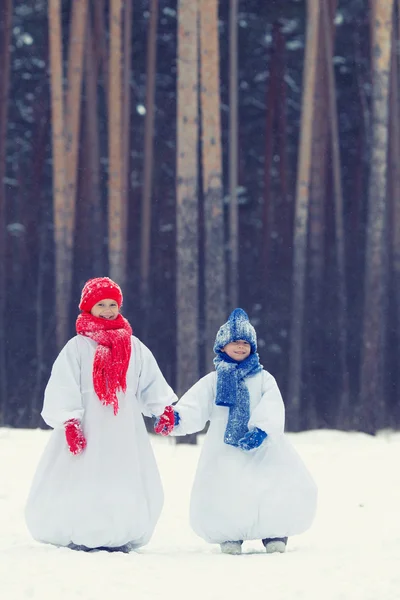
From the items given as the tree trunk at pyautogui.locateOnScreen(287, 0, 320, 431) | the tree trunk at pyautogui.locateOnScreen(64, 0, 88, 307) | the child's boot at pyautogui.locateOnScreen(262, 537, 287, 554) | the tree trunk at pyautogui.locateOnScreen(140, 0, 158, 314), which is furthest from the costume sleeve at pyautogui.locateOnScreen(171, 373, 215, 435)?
the tree trunk at pyautogui.locateOnScreen(140, 0, 158, 314)

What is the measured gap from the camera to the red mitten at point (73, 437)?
231 inches

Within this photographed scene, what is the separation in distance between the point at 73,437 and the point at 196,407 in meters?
0.76

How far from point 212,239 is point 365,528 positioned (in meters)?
5.43

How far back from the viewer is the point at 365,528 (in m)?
7.79

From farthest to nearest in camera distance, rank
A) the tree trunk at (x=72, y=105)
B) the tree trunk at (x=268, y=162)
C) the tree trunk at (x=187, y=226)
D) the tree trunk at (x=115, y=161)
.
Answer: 1. the tree trunk at (x=268, y=162)
2. the tree trunk at (x=72, y=105)
3. the tree trunk at (x=115, y=161)
4. the tree trunk at (x=187, y=226)

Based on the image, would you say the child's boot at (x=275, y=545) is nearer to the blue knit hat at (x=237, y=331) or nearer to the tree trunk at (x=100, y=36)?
the blue knit hat at (x=237, y=331)

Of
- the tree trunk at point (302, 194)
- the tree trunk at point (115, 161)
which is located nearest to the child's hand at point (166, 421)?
the tree trunk at point (115, 161)

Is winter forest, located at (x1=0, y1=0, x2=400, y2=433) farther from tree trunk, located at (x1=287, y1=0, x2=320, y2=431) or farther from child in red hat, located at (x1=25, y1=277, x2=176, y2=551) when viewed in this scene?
child in red hat, located at (x1=25, y1=277, x2=176, y2=551)

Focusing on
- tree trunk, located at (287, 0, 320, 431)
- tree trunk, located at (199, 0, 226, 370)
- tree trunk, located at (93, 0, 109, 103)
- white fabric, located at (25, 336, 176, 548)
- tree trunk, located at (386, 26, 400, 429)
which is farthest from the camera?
tree trunk, located at (93, 0, 109, 103)

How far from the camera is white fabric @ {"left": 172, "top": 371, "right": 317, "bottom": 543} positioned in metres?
6.04

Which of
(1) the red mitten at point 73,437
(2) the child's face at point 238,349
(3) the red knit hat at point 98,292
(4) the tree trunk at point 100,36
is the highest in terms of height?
(4) the tree trunk at point 100,36

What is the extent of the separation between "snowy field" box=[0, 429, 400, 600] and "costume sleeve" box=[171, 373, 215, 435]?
2.21ft

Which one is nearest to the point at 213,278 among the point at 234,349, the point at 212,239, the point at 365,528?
the point at 212,239

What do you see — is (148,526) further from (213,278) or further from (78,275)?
(78,275)
